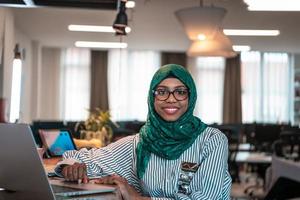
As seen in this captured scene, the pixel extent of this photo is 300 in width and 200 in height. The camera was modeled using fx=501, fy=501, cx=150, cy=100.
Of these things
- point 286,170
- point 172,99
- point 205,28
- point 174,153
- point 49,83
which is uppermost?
point 205,28

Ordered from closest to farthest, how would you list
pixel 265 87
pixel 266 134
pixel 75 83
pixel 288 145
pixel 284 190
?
1. pixel 284 190
2. pixel 288 145
3. pixel 266 134
4. pixel 75 83
5. pixel 265 87

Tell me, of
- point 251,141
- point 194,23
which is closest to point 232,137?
point 251,141

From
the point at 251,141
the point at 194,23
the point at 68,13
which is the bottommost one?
the point at 251,141

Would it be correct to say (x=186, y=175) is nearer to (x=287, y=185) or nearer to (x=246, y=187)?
(x=287, y=185)

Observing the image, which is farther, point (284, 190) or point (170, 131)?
point (284, 190)

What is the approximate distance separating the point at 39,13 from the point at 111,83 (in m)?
5.05

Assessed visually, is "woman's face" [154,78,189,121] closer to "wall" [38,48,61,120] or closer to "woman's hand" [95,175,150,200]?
"woman's hand" [95,175,150,200]

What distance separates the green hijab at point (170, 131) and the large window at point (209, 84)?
463 inches

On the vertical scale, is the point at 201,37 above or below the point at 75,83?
above

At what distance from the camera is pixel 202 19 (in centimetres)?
601

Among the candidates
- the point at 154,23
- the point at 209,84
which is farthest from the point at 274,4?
the point at 209,84

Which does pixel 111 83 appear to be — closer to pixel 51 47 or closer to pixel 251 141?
pixel 51 47

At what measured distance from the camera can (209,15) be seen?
5996mm

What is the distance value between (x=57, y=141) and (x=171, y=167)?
143 centimetres
